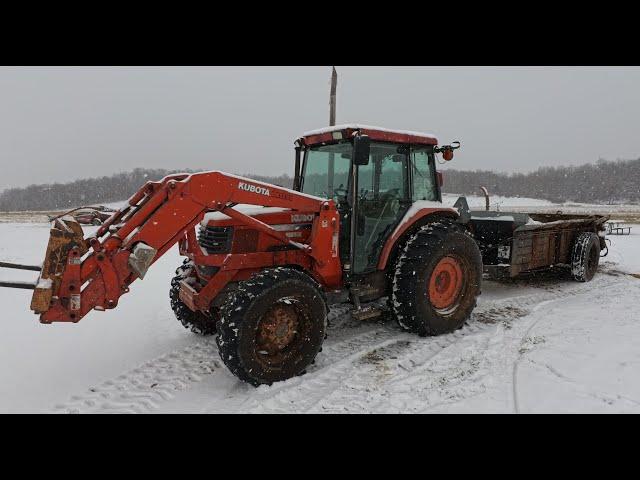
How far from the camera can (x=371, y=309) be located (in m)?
4.55

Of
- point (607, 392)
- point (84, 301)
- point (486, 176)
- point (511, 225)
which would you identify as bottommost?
point (607, 392)

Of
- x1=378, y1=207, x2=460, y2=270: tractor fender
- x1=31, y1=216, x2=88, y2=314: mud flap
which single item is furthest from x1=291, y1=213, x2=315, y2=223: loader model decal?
x1=31, y1=216, x2=88, y2=314: mud flap

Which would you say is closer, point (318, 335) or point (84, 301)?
point (84, 301)

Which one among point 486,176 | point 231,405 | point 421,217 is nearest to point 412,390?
point 231,405

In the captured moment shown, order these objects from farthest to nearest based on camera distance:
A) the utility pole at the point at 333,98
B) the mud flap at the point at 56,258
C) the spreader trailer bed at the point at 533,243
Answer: the utility pole at the point at 333,98
the spreader trailer bed at the point at 533,243
the mud flap at the point at 56,258

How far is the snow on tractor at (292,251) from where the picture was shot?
3.33 metres

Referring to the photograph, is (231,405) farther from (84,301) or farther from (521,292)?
(521,292)

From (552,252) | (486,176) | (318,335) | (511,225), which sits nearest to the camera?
(318,335)

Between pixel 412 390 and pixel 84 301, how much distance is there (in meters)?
2.71

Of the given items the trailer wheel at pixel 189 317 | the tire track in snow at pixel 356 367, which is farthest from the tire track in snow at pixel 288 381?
the trailer wheel at pixel 189 317

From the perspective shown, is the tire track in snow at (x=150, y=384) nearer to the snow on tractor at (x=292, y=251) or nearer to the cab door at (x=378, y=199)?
the snow on tractor at (x=292, y=251)

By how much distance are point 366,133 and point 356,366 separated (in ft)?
7.81

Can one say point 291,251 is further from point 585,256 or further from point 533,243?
point 585,256

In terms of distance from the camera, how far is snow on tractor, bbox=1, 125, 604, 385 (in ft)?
10.9
